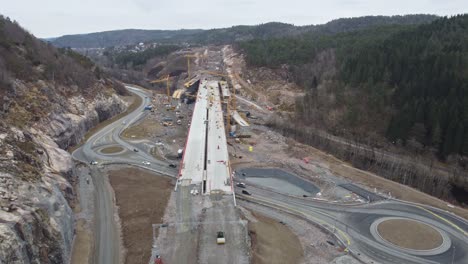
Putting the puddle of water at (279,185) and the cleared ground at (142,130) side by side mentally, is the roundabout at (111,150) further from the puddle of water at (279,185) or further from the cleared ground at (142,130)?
the puddle of water at (279,185)

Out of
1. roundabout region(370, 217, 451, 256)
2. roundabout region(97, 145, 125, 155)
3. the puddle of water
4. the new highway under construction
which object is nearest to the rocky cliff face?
roundabout region(97, 145, 125, 155)

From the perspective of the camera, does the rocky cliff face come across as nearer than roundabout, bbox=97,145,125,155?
Yes

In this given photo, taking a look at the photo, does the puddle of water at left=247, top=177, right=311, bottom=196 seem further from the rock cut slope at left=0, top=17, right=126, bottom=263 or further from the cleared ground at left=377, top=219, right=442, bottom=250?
the rock cut slope at left=0, top=17, right=126, bottom=263

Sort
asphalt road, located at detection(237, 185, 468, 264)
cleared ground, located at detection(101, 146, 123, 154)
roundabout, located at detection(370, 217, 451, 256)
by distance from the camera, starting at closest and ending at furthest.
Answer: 1. asphalt road, located at detection(237, 185, 468, 264)
2. roundabout, located at detection(370, 217, 451, 256)
3. cleared ground, located at detection(101, 146, 123, 154)

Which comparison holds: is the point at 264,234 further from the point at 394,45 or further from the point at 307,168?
the point at 394,45

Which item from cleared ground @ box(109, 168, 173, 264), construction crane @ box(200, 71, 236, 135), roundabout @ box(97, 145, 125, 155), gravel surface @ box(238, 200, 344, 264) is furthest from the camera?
construction crane @ box(200, 71, 236, 135)

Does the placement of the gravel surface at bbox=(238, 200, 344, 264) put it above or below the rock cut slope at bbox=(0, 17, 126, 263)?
below

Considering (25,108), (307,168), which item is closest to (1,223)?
(25,108)

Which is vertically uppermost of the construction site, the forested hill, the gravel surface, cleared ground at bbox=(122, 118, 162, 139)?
the forested hill

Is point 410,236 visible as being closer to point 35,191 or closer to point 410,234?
point 410,234
